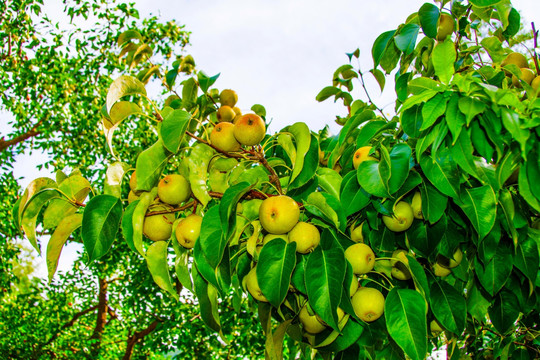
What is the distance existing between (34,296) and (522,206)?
604 centimetres

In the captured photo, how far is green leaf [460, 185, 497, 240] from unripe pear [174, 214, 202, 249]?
752 mm

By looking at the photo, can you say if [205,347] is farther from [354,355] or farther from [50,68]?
[50,68]

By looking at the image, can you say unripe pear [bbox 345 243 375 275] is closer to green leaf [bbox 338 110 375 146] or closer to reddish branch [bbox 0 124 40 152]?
green leaf [bbox 338 110 375 146]

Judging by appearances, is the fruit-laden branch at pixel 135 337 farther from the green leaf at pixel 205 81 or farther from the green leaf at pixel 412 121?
the green leaf at pixel 412 121

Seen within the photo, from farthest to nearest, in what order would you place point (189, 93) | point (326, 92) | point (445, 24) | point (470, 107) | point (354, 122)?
1. point (326, 92)
2. point (189, 93)
3. point (445, 24)
4. point (354, 122)
5. point (470, 107)

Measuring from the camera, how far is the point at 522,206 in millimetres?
1454

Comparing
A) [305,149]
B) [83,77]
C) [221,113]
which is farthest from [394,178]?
[83,77]

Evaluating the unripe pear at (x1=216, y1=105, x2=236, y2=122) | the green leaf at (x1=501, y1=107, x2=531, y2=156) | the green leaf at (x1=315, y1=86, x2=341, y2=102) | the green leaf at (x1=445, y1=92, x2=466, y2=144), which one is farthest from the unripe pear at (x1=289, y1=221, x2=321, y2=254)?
the green leaf at (x1=315, y1=86, x2=341, y2=102)

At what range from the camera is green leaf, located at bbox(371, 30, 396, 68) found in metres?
1.68

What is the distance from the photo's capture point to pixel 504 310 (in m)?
1.66

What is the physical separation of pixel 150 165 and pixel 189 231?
9.0 inches

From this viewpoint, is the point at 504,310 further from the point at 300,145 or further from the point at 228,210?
the point at 228,210

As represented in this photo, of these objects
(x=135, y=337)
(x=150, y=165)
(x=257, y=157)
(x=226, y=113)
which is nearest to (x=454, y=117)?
(x=257, y=157)

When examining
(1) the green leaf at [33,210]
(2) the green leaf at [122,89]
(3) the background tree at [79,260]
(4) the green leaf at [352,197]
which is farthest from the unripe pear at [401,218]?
(3) the background tree at [79,260]
